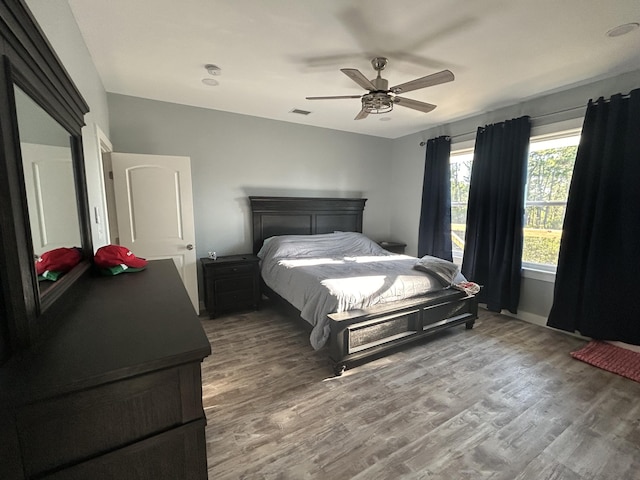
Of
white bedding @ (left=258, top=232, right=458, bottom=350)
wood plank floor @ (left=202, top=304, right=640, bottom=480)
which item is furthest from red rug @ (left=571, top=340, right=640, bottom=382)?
white bedding @ (left=258, top=232, right=458, bottom=350)

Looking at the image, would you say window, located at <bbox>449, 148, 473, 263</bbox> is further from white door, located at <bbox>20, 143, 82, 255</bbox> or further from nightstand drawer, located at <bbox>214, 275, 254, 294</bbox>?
white door, located at <bbox>20, 143, 82, 255</bbox>

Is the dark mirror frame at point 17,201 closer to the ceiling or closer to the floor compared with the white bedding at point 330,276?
closer to the ceiling

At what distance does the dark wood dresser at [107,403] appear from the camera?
583mm

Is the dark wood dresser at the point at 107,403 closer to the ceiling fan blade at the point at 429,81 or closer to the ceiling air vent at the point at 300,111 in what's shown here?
the ceiling fan blade at the point at 429,81

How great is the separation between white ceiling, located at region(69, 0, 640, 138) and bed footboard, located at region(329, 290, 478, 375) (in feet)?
6.98

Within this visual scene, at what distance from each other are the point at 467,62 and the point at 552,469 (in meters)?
2.88

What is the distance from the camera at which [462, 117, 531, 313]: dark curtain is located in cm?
331

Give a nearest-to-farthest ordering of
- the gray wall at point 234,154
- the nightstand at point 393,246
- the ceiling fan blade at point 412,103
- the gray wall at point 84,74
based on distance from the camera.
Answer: the gray wall at point 84,74
the ceiling fan blade at point 412,103
the gray wall at point 234,154
the nightstand at point 393,246

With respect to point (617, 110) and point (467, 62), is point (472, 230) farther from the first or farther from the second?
point (467, 62)

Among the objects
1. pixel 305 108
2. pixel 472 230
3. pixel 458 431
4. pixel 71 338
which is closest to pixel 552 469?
pixel 458 431

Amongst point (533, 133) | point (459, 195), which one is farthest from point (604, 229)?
point (459, 195)

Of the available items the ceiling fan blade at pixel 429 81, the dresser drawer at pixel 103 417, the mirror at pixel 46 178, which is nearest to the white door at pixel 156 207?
the mirror at pixel 46 178

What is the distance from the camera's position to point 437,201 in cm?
428

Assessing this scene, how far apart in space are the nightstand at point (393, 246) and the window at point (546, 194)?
71.9 inches
